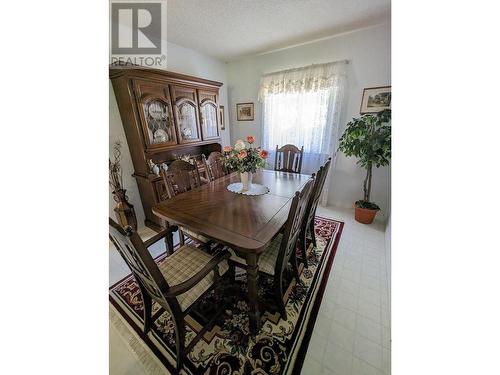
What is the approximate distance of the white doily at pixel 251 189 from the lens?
70.7 inches

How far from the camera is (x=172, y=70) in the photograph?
8.66 feet

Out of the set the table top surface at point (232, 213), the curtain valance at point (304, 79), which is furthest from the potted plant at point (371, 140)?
the table top surface at point (232, 213)

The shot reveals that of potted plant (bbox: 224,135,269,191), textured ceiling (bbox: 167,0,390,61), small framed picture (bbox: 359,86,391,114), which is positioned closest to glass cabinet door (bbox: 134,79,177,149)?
textured ceiling (bbox: 167,0,390,61)

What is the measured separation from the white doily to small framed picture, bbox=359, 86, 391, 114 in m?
1.95

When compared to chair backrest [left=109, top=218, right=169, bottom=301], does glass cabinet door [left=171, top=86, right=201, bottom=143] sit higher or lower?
higher

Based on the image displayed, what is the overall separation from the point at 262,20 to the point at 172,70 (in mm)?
1339

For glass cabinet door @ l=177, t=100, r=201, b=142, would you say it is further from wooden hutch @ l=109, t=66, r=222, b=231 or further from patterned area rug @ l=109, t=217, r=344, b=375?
patterned area rug @ l=109, t=217, r=344, b=375

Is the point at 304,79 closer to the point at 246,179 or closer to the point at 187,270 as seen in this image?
the point at 246,179

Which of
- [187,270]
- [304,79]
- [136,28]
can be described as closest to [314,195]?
[187,270]

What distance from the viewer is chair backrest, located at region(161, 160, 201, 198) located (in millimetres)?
1784
